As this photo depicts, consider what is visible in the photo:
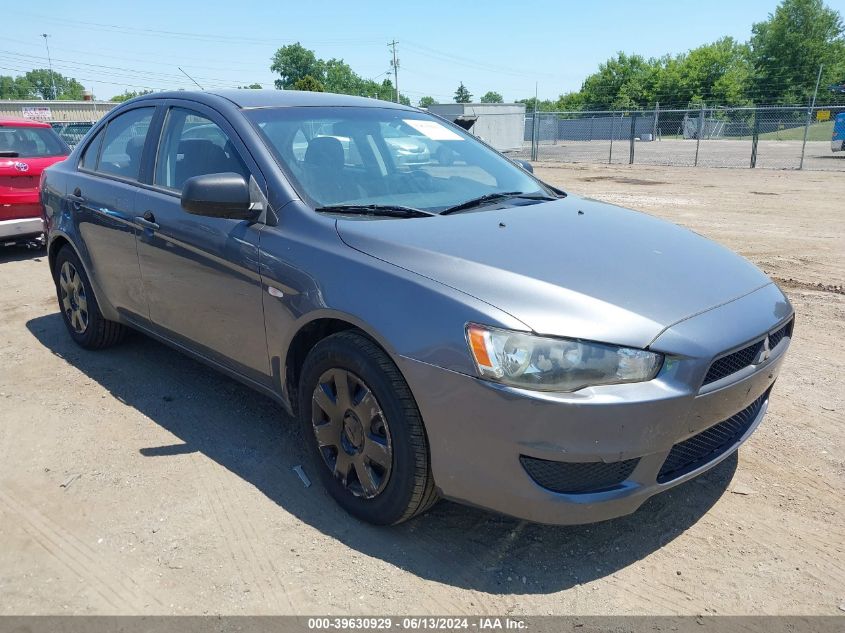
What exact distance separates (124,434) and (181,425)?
30cm

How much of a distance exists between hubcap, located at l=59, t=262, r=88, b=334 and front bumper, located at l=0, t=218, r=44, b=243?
334 cm

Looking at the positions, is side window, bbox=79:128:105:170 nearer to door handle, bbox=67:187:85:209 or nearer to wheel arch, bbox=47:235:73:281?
door handle, bbox=67:187:85:209

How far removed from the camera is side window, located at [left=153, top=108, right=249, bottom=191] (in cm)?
333


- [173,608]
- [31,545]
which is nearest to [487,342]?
[173,608]

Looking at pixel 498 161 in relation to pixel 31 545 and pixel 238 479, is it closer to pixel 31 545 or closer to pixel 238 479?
pixel 238 479

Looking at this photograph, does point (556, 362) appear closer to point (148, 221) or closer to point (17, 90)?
point (148, 221)

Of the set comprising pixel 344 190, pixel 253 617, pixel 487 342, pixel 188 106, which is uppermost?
pixel 188 106

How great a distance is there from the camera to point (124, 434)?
363 centimetres

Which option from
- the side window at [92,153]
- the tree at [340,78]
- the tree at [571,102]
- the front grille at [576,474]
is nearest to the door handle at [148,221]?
the side window at [92,153]

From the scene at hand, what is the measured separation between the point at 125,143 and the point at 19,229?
4.59m

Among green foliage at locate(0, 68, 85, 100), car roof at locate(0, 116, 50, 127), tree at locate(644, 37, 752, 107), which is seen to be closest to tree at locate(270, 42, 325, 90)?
green foliage at locate(0, 68, 85, 100)

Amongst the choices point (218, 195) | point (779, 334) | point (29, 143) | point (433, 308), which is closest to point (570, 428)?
point (433, 308)

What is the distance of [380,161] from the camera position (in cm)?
345

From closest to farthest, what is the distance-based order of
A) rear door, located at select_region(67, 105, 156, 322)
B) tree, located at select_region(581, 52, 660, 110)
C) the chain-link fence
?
rear door, located at select_region(67, 105, 156, 322) → the chain-link fence → tree, located at select_region(581, 52, 660, 110)
